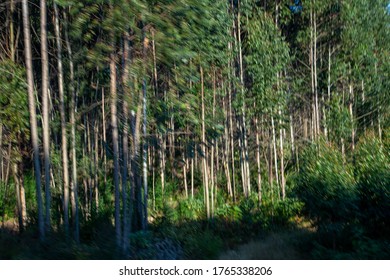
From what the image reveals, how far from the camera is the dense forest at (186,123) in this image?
9922 mm

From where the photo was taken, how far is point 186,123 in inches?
643

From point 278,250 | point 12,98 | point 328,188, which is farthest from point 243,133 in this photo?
point 12,98

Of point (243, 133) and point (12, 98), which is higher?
point (243, 133)

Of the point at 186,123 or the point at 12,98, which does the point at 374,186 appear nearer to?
the point at 186,123

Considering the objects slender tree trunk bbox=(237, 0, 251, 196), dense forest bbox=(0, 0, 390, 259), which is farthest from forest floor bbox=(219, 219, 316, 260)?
slender tree trunk bbox=(237, 0, 251, 196)

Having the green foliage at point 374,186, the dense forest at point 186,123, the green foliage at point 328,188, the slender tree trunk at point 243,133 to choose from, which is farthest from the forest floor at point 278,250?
the slender tree trunk at point 243,133

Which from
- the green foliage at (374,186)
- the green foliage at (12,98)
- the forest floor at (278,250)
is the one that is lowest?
the forest floor at (278,250)

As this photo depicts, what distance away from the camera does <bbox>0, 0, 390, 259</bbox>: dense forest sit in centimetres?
992

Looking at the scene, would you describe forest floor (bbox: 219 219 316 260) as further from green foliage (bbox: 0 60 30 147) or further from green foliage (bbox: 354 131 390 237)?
green foliage (bbox: 0 60 30 147)

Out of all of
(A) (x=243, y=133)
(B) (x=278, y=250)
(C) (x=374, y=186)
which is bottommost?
(B) (x=278, y=250)

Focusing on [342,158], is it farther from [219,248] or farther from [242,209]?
[242,209]

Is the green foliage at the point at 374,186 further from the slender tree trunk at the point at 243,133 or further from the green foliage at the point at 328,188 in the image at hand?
the slender tree trunk at the point at 243,133

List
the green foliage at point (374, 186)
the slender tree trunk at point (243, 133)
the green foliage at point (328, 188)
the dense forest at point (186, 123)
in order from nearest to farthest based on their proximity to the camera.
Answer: the dense forest at point (186, 123) < the green foliage at point (374, 186) < the green foliage at point (328, 188) < the slender tree trunk at point (243, 133)

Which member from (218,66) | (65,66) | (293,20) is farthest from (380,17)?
(65,66)
